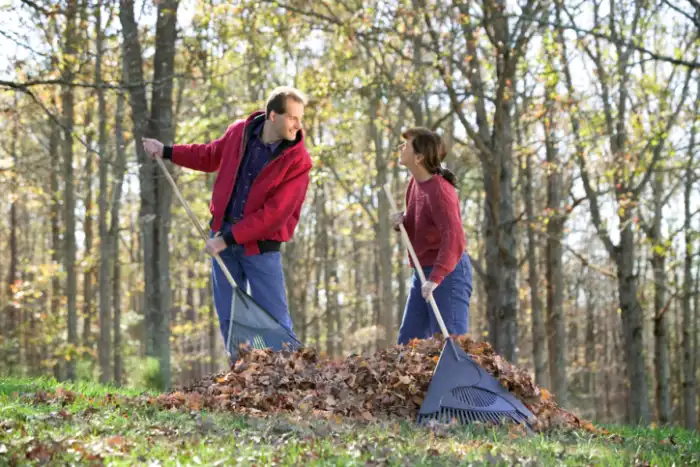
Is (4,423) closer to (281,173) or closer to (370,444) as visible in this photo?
(370,444)

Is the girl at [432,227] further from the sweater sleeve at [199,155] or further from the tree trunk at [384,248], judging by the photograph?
the tree trunk at [384,248]

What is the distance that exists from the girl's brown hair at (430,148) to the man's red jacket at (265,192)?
2.70 ft

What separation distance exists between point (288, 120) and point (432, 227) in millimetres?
1345

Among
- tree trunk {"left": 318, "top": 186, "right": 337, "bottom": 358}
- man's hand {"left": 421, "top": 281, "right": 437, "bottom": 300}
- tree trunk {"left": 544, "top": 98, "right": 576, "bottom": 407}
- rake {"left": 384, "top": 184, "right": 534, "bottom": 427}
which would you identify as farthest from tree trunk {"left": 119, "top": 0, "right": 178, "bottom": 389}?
tree trunk {"left": 318, "top": 186, "right": 337, "bottom": 358}

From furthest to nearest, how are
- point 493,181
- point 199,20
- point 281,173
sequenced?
point 199,20 < point 493,181 < point 281,173

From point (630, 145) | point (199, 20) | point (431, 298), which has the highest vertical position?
point (199, 20)

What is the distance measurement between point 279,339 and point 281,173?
1224 millimetres

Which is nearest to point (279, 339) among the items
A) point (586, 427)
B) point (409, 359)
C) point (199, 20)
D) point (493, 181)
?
point (409, 359)

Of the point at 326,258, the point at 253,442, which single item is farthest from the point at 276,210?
the point at 326,258

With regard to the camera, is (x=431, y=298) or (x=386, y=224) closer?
(x=431, y=298)

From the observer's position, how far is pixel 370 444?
12.7 ft

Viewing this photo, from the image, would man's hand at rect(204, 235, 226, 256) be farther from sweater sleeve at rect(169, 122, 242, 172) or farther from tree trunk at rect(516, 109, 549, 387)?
tree trunk at rect(516, 109, 549, 387)

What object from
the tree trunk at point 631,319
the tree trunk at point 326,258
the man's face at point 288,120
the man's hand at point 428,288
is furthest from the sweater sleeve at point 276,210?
the tree trunk at point 326,258

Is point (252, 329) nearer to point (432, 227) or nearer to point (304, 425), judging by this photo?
point (432, 227)
